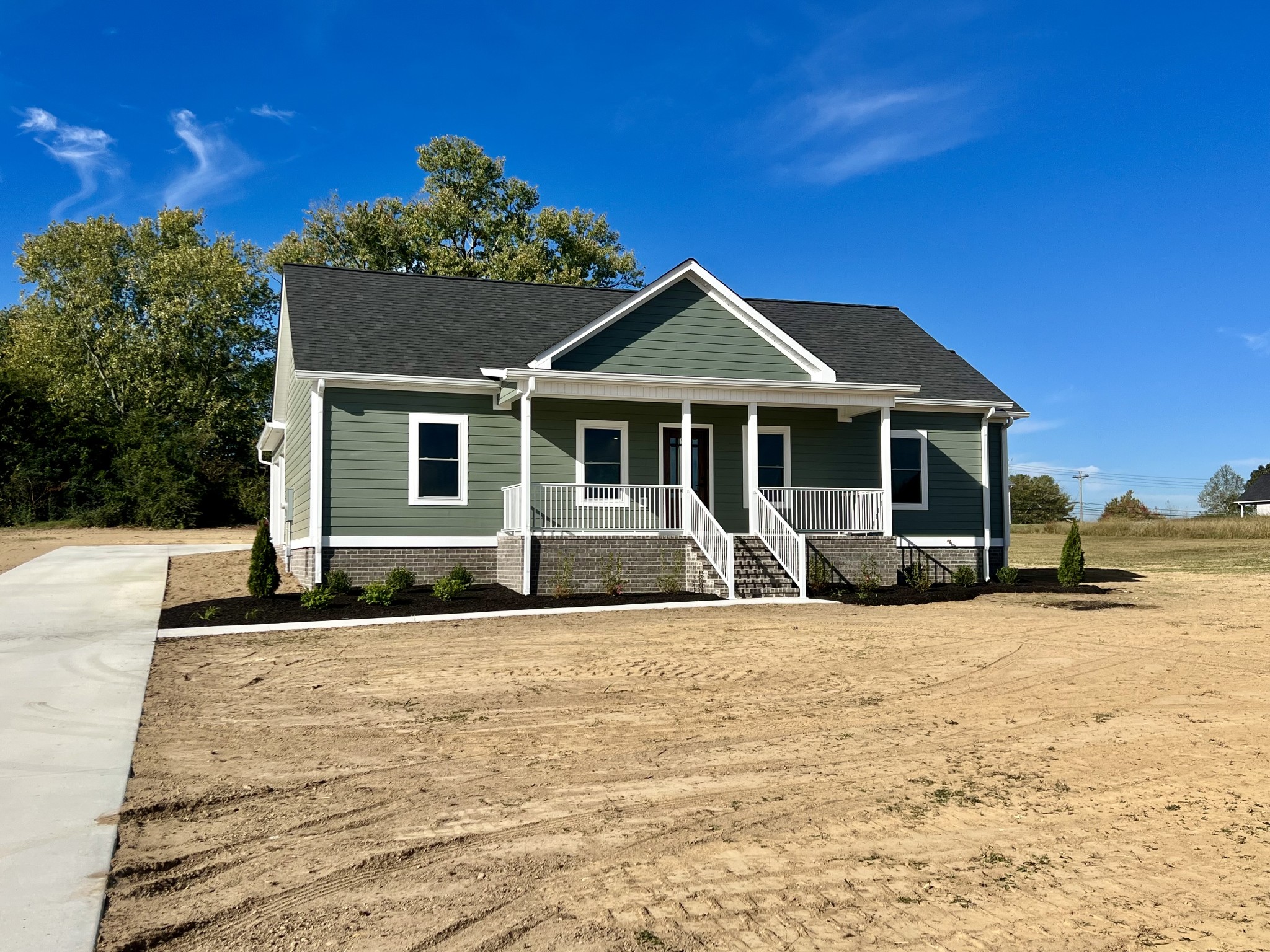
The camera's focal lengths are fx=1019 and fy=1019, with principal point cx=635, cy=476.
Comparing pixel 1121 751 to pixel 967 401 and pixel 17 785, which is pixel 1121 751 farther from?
pixel 967 401

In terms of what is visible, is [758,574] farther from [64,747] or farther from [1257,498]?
[1257,498]

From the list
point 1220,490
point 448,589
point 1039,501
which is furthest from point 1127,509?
point 448,589

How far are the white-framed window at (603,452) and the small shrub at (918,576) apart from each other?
19.1 feet

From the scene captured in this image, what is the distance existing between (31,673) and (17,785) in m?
4.20

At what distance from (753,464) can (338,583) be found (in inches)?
292

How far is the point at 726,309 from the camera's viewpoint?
63.2 feet

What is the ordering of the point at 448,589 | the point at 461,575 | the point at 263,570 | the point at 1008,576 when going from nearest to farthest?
1. the point at 448,589
2. the point at 263,570
3. the point at 461,575
4. the point at 1008,576

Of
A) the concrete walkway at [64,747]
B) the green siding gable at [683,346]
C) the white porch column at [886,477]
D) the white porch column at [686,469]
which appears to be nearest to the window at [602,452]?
the green siding gable at [683,346]

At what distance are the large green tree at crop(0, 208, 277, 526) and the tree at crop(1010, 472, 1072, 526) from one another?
5123 centimetres

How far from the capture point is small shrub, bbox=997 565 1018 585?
2011 cm

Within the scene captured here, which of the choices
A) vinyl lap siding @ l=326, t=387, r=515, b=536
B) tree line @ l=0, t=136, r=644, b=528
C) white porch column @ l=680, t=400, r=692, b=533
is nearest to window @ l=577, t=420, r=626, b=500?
vinyl lap siding @ l=326, t=387, r=515, b=536

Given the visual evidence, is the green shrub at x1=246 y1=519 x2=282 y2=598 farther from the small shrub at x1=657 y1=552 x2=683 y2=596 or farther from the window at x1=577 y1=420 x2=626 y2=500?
the small shrub at x1=657 y1=552 x2=683 y2=596

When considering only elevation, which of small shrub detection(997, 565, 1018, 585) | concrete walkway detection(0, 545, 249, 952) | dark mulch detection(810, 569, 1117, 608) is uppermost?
small shrub detection(997, 565, 1018, 585)

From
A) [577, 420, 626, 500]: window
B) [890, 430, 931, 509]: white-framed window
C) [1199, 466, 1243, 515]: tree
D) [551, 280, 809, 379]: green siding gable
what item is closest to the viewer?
[551, 280, 809, 379]: green siding gable
